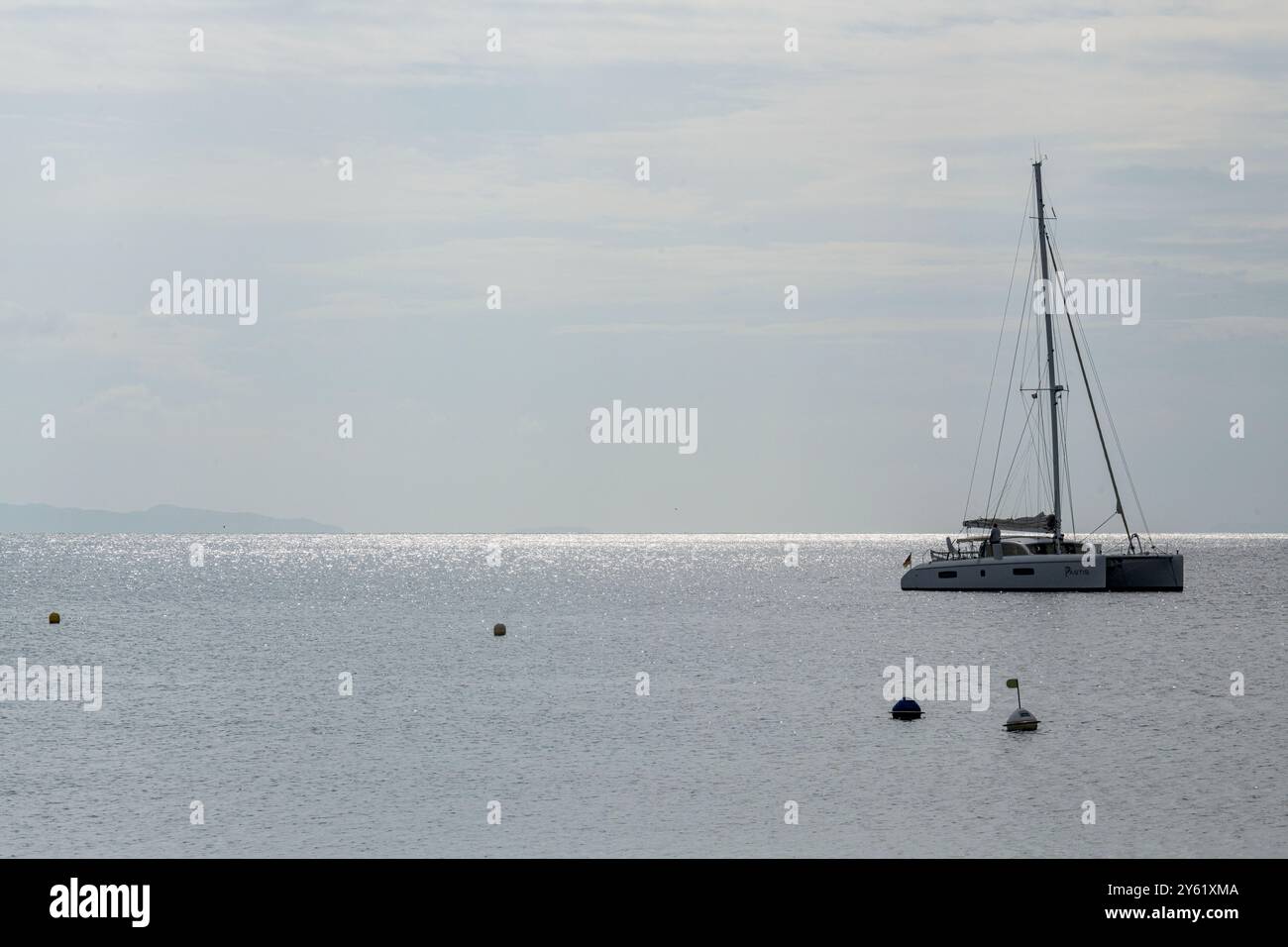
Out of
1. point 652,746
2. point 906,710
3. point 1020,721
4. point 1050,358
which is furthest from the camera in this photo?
point 1050,358

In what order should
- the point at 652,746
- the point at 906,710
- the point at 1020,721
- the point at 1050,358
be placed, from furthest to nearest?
1. the point at 1050,358
2. the point at 906,710
3. the point at 1020,721
4. the point at 652,746

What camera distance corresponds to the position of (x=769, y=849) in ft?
125

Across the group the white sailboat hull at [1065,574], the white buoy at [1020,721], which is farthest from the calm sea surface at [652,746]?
the white sailboat hull at [1065,574]

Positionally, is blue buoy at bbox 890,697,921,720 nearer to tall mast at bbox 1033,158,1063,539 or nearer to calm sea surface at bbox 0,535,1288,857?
calm sea surface at bbox 0,535,1288,857

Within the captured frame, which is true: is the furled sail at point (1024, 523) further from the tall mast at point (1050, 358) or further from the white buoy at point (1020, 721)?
the white buoy at point (1020, 721)

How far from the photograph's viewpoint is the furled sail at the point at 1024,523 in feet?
404

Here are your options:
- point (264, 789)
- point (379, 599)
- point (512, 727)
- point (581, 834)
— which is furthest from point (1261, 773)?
A: point (379, 599)

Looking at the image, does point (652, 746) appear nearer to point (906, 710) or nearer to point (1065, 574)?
point (906, 710)

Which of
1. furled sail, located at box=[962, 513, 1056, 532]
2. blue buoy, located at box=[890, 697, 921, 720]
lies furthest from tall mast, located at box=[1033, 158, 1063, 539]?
blue buoy, located at box=[890, 697, 921, 720]

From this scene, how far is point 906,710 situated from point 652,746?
11997 millimetres

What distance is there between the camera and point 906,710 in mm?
60500

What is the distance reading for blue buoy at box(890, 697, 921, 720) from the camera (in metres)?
60.3

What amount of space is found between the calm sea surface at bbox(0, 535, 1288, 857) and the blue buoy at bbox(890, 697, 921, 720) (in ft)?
1.59

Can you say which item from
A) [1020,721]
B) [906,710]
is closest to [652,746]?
[906,710]
